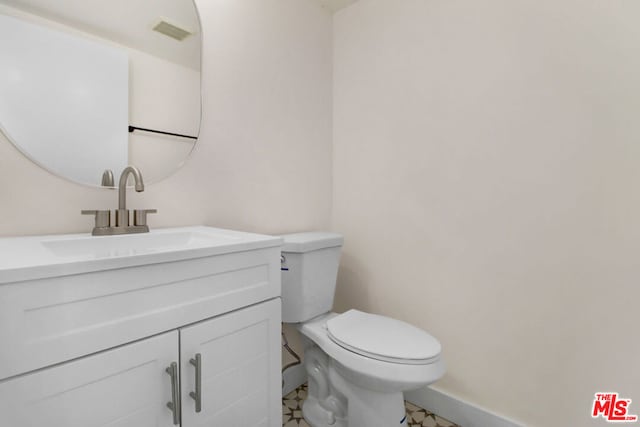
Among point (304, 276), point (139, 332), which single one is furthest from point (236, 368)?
point (304, 276)

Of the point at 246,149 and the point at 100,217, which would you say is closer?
the point at 100,217

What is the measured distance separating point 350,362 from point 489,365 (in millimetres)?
696

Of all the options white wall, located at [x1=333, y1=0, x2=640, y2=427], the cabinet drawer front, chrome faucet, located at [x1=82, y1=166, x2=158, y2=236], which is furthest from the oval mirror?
white wall, located at [x1=333, y1=0, x2=640, y2=427]

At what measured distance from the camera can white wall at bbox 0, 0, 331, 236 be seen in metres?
1.01

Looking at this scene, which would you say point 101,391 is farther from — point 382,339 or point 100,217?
point 382,339

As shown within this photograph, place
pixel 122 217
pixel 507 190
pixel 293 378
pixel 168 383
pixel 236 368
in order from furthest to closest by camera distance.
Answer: pixel 293 378, pixel 507 190, pixel 122 217, pixel 236 368, pixel 168 383

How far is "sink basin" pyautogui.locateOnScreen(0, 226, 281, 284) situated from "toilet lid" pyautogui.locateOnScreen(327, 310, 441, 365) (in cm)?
49

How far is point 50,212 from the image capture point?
1004mm

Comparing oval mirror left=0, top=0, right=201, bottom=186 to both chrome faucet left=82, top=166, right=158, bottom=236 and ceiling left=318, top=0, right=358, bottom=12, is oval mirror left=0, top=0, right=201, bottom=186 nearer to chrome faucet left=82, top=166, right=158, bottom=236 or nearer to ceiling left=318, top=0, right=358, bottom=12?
chrome faucet left=82, top=166, right=158, bottom=236

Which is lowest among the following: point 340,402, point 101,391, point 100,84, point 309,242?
point 340,402

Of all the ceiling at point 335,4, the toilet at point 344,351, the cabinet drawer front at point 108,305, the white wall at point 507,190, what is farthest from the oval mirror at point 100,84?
the white wall at point 507,190

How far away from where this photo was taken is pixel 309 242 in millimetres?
1412

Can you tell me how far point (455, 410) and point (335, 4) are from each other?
2215 millimetres

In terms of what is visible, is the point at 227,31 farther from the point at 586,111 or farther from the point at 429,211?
the point at 586,111
